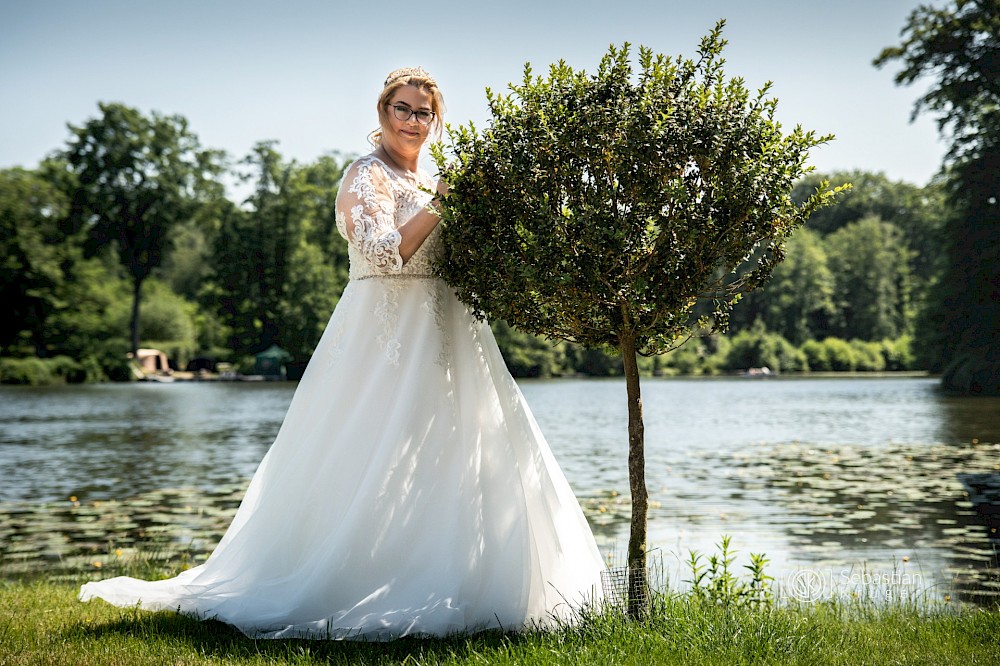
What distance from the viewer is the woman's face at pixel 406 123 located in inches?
188

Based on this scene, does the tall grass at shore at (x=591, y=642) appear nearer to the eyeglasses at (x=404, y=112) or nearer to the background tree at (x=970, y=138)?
the eyeglasses at (x=404, y=112)

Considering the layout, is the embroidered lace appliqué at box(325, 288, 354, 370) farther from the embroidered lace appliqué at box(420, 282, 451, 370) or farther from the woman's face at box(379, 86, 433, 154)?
the woman's face at box(379, 86, 433, 154)

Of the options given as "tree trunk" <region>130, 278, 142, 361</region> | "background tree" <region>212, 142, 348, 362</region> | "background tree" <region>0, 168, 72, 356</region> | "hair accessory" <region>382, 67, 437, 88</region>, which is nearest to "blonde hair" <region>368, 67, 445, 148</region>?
"hair accessory" <region>382, 67, 437, 88</region>

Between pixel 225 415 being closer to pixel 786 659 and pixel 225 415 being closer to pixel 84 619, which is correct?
pixel 84 619

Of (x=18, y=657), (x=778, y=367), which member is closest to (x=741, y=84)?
(x=18, y=657)

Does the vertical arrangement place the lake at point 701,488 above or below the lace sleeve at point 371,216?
below

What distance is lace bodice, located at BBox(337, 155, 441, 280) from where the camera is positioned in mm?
4539

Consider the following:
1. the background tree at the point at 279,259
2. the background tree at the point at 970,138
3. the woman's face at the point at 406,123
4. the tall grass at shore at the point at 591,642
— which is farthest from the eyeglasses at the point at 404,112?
the background tree at the point at 279,259

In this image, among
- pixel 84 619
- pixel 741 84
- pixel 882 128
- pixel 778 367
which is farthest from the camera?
pixel 778 367

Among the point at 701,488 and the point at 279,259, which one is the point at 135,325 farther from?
the point at 701,488

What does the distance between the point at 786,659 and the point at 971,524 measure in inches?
266

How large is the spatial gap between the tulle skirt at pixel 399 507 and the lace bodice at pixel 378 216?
0.11m

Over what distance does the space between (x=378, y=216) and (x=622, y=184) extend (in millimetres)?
1291

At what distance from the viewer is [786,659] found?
377 cm
